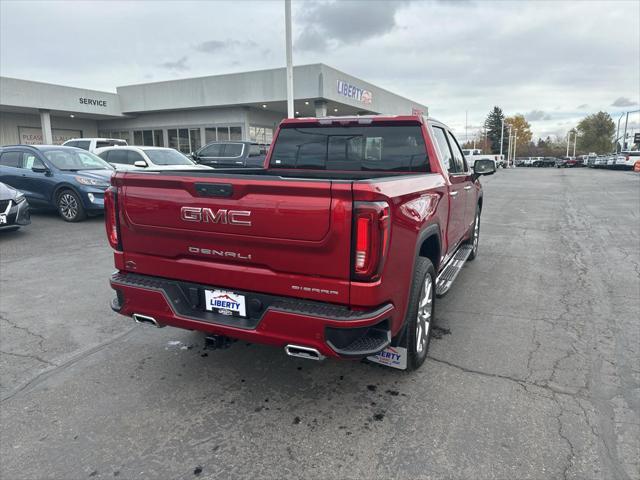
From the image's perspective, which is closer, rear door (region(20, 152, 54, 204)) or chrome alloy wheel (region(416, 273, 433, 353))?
chrome alloy wheel (region(416, 273, 433, 353))

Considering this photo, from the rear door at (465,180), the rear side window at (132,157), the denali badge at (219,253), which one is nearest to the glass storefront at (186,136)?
the rear side window at (132,157)

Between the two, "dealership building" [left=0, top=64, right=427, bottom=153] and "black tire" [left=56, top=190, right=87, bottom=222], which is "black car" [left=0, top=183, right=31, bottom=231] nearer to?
"black tire" [left=56, top=190, right=87, bottom=222]

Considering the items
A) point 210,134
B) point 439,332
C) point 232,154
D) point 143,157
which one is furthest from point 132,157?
point 210,134

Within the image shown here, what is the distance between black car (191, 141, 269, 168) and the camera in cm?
1784

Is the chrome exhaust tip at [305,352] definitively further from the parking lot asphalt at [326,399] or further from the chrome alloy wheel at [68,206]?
the chrome alloy wheel at [68,206]

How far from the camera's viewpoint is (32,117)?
3144cm

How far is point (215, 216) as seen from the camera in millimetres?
2852

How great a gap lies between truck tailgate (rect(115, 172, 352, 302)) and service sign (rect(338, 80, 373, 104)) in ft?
84.1

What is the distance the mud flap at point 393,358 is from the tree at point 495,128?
110093mm

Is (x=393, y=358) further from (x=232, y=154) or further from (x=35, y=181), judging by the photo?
(x=232, y=154)

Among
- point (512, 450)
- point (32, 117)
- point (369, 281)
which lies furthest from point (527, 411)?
point (32, 117)

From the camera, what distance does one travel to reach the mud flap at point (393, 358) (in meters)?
3.34

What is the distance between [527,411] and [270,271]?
1.98 m

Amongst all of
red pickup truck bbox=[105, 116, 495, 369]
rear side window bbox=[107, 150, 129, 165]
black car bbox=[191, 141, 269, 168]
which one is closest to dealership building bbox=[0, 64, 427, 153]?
black car bbox=[191, 141, 269, 168]
